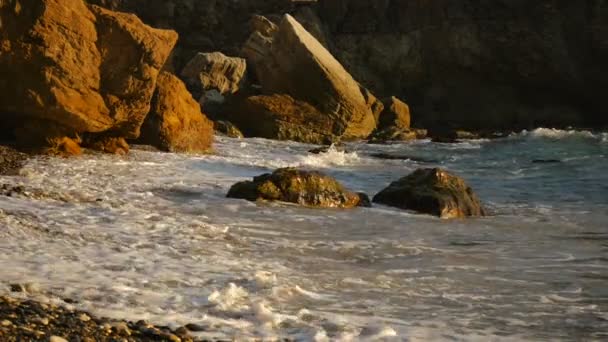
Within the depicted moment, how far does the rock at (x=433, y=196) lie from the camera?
10.4 m

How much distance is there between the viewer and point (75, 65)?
11680 millimetres

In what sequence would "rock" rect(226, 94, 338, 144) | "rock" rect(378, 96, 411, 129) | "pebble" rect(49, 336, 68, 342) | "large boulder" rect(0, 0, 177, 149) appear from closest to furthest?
"pebble" rect(49, 336, 68, 342) → "large boulder" rect(0, 0, 177, 149) → "rock" rect(226, 94, 338, 144) → "rock" rect(378, 96, 411, 129)

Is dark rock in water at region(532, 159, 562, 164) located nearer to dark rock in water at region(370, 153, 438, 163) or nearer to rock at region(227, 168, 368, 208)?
dark rock in water at region(370, 153, 438, 163)

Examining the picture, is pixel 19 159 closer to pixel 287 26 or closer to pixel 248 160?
pixel 248 160

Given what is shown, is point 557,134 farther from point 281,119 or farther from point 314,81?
point 281,119

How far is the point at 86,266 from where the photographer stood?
610 centimetres

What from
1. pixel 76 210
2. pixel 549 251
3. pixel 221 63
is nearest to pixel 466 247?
pixel 549 251

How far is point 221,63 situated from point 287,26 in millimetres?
4284

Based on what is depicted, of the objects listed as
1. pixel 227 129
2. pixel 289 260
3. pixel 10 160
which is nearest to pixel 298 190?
pixel 289 260

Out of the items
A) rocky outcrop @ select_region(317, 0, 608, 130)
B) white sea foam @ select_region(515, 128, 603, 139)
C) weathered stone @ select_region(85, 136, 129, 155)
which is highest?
rocky outcrop @ select_region(317, 0, 608, 130)

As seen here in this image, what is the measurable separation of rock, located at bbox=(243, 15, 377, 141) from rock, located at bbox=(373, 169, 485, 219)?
35.4 feet

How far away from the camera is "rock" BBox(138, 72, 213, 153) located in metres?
14.1

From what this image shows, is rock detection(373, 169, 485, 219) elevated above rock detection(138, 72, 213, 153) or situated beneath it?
situated beneath

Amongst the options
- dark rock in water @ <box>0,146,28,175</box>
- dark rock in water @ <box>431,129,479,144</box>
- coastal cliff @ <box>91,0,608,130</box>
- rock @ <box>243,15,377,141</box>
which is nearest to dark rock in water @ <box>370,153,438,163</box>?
rock @ <box>243,15,377,141</box>
